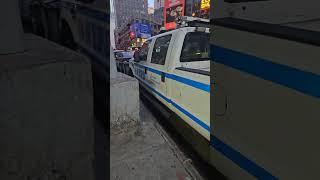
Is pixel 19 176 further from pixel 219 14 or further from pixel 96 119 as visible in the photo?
pixel 96 119

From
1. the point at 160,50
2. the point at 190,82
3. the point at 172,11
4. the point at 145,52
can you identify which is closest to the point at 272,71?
the point at 190,82

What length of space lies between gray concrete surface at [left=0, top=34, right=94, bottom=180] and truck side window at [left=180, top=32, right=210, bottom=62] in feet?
10.3

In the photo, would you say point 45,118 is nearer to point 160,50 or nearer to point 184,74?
point 184,74

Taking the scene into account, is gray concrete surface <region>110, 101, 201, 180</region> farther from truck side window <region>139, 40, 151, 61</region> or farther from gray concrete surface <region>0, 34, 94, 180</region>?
truck side window <region>139, 40, 151, 61</region>

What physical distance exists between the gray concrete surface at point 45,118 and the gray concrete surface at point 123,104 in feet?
8.43

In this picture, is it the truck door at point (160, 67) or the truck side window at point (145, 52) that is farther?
the truck side window at point (145, 52)

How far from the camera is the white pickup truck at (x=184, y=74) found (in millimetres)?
3725

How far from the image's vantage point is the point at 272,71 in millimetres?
1438

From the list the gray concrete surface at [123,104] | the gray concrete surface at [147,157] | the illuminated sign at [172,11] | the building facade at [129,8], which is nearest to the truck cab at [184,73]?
the gray concrete surface at [147,157]

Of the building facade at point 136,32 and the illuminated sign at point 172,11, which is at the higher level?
the illuminated sign at point 172,11

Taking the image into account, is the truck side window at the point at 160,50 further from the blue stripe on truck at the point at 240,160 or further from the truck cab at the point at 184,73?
the blue stripe on truck at the point at 240,160

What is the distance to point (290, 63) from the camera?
1.35 metres

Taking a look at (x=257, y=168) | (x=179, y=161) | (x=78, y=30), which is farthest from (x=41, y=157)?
(x=78, y=30)

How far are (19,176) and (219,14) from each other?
1.51 metres
